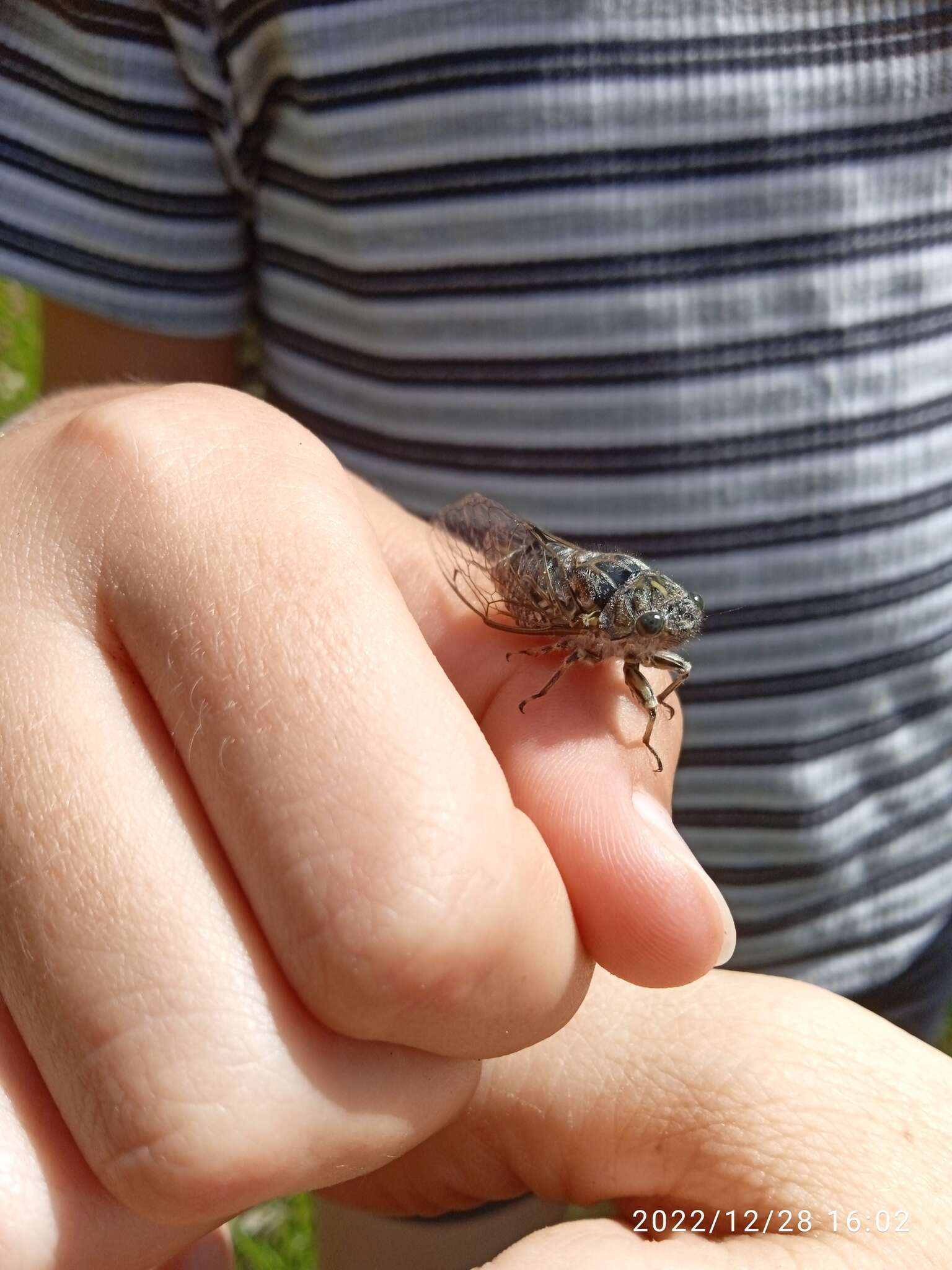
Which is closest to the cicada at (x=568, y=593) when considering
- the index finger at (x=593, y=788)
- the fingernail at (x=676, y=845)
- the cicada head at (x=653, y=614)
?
the cicada head at (x=653, y=614)

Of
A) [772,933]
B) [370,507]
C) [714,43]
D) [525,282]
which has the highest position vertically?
[714,43]

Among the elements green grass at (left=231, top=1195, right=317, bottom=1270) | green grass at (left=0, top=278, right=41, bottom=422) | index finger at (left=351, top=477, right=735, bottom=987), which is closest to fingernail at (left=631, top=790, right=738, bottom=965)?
index finger at (left=351, top=477, right=735, bottom=987)

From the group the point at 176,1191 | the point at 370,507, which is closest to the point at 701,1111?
the point at 176,1191

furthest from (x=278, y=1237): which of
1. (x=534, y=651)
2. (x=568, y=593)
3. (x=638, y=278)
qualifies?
(x=638, y=278)

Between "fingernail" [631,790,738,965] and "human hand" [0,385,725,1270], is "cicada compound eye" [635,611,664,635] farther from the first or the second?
"human hand" [0,385,725,1270]

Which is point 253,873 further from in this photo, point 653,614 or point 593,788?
point 653,614

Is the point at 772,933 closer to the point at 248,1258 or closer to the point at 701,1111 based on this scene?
the point at 701,1111
